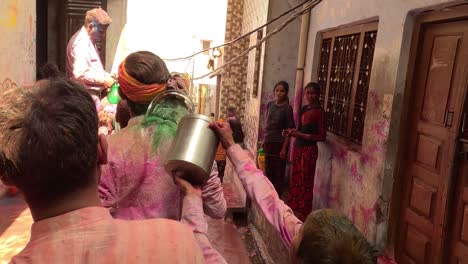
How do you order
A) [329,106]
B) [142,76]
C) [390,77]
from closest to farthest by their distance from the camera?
[142,76], [390,77], [329,106]

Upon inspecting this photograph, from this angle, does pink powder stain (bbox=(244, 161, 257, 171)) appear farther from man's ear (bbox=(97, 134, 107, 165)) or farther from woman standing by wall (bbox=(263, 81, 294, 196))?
woman standing by wall (bbox=(263, 81, 294, 196))

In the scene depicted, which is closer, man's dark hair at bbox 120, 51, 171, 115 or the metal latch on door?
man's dark hair at bbox 120, 51, 171, 115

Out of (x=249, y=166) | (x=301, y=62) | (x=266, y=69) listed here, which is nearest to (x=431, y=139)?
(x=249, y=166)

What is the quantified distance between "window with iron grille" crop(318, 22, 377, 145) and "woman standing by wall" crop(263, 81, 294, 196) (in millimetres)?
472

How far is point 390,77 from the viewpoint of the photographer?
334 centimetres

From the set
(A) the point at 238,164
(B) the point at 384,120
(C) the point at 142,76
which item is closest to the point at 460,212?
(B) the point at 384,120

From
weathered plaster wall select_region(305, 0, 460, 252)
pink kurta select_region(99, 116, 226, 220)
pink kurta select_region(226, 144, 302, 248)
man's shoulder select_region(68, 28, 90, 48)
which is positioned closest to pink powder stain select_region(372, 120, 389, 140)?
weathered plaster wall select_region(305, 0, 460, 252)

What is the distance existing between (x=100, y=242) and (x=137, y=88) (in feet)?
3.03

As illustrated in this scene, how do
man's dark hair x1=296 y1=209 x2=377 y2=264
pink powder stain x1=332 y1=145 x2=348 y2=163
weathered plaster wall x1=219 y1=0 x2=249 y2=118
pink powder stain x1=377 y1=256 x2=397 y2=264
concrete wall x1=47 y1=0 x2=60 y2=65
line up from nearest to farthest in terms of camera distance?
man's dark hair x1=296 y1=209 x2=377 y2=264 < pink powder stain x1=377 y1=256 x2=397 y2=264 < pink powder stain x1=332 y1=145 x2=348 y2=163 < concrete wall x1=47 y1=0 x2=60 y2=65 < weathered plaster wall x1=219 y1=0 x2=249 y2=118

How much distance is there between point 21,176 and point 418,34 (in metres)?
2.97

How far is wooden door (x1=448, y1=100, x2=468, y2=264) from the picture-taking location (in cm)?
260

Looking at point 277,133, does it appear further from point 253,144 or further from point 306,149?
point 253,144

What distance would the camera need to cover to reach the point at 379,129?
3449mm

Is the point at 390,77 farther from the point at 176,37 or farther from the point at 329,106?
the point at 176,37
